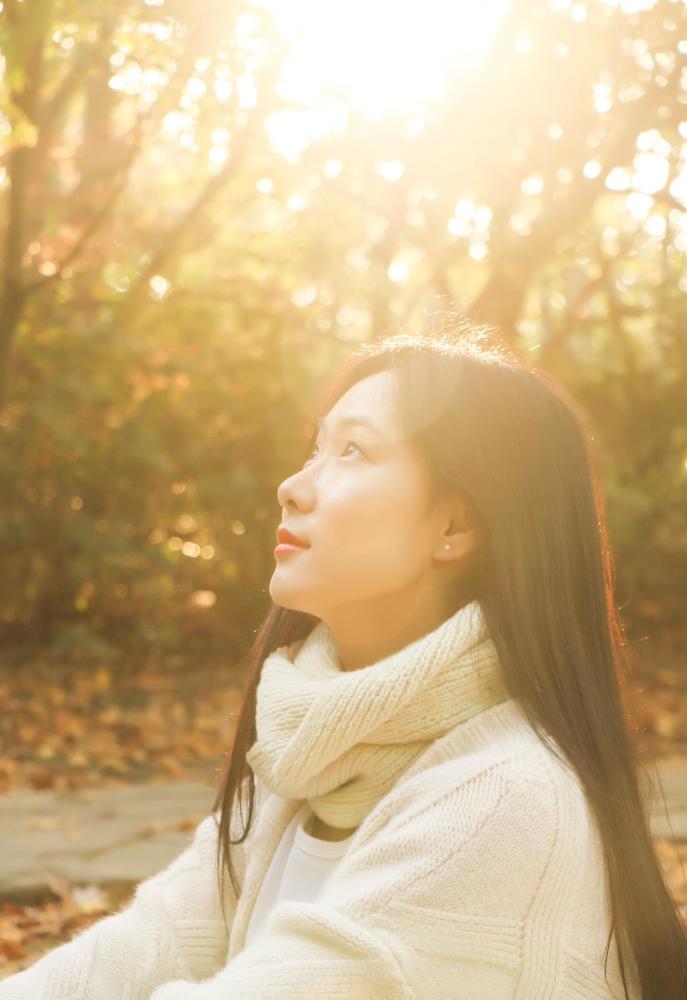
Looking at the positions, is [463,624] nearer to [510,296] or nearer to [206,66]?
[206,66]

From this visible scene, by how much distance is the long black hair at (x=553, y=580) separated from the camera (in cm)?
172

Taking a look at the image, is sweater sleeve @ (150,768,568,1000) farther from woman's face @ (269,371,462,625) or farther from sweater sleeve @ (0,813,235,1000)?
sweater sleeve @ (0,813,235,1000)

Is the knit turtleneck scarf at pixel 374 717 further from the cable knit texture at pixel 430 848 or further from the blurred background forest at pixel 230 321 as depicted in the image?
the blurred background forest at pixel 230 321

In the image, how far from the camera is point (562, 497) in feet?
6.02

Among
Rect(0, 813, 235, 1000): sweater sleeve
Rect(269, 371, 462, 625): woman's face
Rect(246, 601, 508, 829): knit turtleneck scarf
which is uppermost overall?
Rect(269, 371, 462, 625): woman's face

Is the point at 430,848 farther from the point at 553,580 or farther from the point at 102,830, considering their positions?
the point at 102,830

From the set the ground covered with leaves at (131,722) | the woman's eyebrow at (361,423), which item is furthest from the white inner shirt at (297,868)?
the ground covered with leaves at (131,722)

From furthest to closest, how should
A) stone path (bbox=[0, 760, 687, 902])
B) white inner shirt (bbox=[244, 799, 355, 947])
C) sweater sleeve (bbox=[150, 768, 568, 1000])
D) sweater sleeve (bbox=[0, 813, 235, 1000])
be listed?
1. stone path (bbox=[0, 760, 687, 902])
2. sweater sleeve (bbox=[0, 813, 235, 1000])
3. white inner shirt (bbox=[244, 799, 355, 947])
4. sweater sleeve (bbox=[150, 768, 568, 1000])

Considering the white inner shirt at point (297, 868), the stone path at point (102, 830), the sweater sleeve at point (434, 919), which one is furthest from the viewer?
the stone path at point (102, 830)

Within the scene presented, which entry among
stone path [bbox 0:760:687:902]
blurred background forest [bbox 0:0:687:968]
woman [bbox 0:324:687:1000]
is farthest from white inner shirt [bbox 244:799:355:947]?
blurred background forest [bbox 0:0:687:968]

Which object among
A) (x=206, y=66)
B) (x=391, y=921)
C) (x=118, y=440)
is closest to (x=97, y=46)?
(x=206, y=66)

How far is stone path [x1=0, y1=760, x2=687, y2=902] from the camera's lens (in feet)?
14.5

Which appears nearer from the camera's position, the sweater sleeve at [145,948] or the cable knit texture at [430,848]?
the cable knit texture at [430,848]

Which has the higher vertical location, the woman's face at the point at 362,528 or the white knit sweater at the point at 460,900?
the woman's face at the point at 362,528
